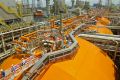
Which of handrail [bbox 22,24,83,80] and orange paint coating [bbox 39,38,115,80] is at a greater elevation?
handrail [bbox 22,24,83,80]

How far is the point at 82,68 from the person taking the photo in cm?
1398

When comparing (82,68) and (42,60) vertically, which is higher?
(42,60)

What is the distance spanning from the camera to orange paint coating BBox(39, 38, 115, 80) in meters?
12.2

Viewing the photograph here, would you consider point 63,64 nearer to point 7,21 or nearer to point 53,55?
point 53,55

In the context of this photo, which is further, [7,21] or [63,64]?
[7,21]

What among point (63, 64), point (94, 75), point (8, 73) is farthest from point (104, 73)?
point (8, 73)

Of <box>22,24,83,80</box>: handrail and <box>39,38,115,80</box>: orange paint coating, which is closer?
<box>22,24,83,80</box>: handrail

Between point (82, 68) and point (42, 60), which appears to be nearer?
point (42, 60)

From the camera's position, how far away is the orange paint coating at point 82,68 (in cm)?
1224

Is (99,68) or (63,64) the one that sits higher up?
(63,64)

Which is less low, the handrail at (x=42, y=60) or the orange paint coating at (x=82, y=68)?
the handrail at (x=42, y=60)

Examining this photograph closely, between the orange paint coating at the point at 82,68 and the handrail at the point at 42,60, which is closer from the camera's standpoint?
the handrail at the point at 42,60

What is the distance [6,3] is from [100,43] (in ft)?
65.8

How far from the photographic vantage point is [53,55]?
13.2 metres
